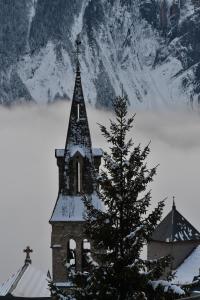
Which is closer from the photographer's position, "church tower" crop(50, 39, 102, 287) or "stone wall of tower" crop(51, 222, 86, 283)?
"stone wall of tower" crop(51, 222, 86, 283)

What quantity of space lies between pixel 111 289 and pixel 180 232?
3717cm

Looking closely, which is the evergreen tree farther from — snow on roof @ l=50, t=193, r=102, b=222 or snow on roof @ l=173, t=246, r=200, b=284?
snow on roof @ l=173, t=246, r=200, b=284

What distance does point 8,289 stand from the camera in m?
46.6

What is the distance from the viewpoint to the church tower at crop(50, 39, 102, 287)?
4094 centimetres

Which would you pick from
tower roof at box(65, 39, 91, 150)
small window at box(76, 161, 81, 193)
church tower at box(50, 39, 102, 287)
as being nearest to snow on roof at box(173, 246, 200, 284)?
A: small window at box(76, 161, 81, 193)

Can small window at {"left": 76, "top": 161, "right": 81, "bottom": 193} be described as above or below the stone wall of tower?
above

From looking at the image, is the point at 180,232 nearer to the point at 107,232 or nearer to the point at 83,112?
the point at 83,112

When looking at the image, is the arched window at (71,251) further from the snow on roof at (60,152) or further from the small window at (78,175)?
the snow on roof at (60,152)

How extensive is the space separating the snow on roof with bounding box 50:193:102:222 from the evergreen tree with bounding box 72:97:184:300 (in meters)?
18.4

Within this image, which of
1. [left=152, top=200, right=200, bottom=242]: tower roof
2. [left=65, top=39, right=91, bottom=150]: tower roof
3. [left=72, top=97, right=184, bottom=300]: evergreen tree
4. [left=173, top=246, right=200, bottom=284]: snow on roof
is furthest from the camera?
[left=152, top=200, right=200, bottom=242]: tower roof

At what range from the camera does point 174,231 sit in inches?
2271

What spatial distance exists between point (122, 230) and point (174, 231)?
3628 cm

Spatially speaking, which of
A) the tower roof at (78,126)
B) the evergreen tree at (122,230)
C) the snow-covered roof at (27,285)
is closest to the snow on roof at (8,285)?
the snow-covered roof at (27,285)

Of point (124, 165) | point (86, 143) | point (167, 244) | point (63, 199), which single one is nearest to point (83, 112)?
point (86, 143)
